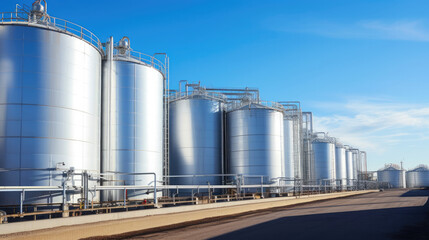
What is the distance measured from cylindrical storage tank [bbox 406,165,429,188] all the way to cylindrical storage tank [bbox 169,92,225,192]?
327ft

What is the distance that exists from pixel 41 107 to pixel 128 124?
6992mm

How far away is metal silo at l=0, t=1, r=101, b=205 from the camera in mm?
19875

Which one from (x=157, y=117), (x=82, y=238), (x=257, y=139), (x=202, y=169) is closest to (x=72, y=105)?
(x=157, y=117)

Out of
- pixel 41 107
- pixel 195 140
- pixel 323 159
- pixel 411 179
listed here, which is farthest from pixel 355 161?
pixel 41 107

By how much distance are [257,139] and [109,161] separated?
16073mm

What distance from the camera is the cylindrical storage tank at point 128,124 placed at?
85.7 ft

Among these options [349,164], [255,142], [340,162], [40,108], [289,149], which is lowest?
[349,164]

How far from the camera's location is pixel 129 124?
87.9 feet

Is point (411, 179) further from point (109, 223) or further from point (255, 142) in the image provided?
point (109, 223)

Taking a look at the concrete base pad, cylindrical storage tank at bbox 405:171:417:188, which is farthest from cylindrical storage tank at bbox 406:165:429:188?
the concrete base pad

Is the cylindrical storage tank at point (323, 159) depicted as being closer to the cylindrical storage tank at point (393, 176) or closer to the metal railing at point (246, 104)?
the metal railing at point (246, 104)

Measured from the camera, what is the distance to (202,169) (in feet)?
121

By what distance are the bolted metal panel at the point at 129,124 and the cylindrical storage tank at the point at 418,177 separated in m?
111

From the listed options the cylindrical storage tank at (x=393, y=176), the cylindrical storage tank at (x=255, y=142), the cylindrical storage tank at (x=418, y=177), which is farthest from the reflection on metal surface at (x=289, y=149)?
the cylindrical storage tank at (x=418, y=177)
